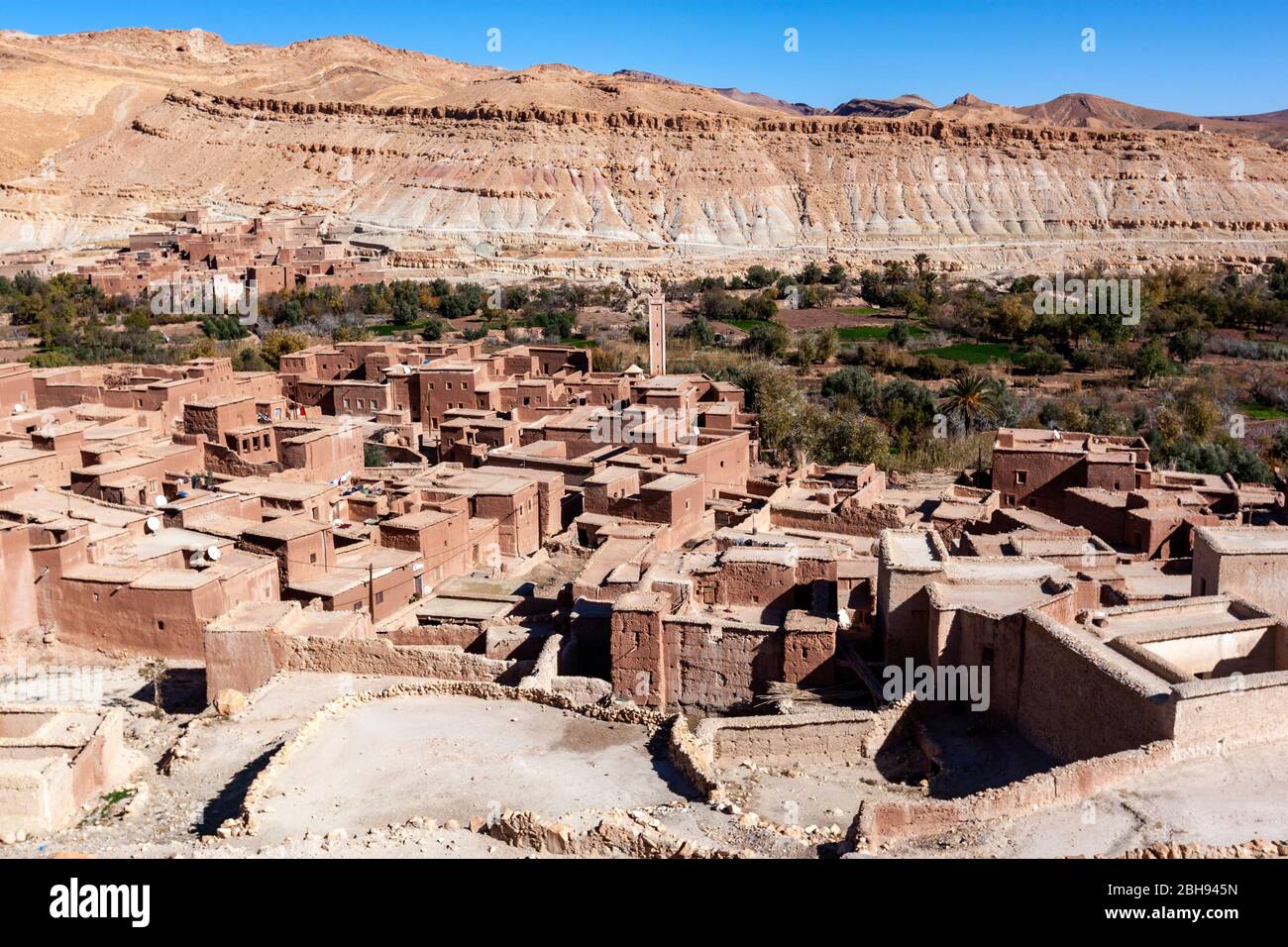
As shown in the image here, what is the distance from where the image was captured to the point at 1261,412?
35594 millimetres

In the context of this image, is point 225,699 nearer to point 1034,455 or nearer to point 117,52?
point 1034,455

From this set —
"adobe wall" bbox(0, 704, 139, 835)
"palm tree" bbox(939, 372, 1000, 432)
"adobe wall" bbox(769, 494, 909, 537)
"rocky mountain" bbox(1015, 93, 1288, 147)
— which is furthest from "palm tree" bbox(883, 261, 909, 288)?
"rocky mountain" bbox(1015, 93, 1288, 147)

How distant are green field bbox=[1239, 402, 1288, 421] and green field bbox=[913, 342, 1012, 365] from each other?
996 centimetres

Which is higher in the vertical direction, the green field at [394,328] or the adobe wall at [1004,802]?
the green field at [394,328]

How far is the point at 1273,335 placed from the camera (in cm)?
5072

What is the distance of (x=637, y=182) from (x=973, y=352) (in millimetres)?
36562

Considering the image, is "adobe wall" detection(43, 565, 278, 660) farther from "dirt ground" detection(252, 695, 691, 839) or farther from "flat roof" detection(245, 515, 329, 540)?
"dirt ground" detection(252, 695, 691, 839)

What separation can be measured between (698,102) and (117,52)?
5810cm

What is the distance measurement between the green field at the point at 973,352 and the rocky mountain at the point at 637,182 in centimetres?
2213

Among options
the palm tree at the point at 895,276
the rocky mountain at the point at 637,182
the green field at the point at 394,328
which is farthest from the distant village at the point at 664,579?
the rocky mountain at the point at 637,182

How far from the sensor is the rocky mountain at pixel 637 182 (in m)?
71.6

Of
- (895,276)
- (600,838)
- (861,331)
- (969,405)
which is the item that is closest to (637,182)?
(895,276)

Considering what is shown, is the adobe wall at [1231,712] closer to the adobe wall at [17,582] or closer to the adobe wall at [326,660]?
the adobe wall at [326,660]
